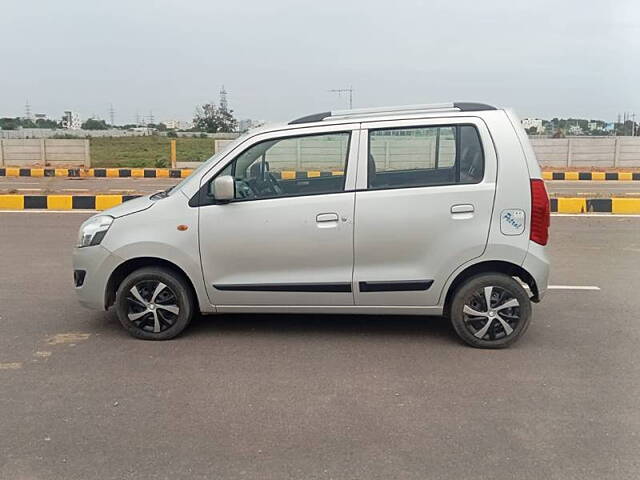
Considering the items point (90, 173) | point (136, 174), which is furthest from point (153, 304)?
point (90, 173)

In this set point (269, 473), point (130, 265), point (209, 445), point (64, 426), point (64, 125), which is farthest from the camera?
point (64, 125)

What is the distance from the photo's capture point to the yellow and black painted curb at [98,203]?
1240 cm

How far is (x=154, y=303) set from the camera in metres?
4.70

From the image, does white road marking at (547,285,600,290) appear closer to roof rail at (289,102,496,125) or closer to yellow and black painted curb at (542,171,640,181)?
roof rail at (289,102,496,125)

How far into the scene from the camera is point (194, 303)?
4.81m

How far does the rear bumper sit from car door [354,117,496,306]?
1.17ft

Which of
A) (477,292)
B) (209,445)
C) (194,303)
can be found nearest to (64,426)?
(209,445)

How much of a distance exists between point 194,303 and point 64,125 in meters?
81.7

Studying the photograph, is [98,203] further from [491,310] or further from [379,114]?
[491,310]

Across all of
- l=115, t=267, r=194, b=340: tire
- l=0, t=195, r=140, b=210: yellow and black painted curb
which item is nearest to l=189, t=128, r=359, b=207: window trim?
l=115, t=267, r=194, b=340: tire

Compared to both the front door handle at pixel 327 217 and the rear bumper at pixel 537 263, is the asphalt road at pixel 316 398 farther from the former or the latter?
the front door handle at pixel 327 217

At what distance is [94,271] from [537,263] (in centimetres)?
335

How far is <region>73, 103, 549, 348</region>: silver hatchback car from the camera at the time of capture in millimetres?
4441

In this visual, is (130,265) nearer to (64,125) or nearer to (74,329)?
(74,329)
